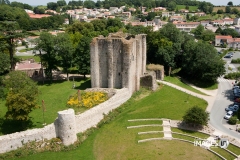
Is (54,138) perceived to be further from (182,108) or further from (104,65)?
(182,108)

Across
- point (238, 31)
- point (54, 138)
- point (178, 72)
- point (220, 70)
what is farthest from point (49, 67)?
point (238, 31)

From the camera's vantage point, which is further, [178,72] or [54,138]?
[178,72]

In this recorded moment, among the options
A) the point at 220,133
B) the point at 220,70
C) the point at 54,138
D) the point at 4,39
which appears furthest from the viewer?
the point at 220,70

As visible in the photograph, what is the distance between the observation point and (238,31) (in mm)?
128125

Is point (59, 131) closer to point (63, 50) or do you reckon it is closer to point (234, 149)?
point (234, 149)

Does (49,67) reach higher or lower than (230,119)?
higher

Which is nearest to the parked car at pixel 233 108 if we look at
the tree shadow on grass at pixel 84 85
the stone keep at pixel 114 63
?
the stone keep at pixel 114 63

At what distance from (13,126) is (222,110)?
96.2 feet

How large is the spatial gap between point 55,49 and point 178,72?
2844 centimetres

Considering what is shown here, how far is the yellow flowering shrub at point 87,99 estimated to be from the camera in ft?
112

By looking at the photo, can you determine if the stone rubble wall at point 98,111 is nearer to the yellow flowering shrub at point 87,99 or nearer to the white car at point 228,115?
the yellow flowering shrub at point 87,99

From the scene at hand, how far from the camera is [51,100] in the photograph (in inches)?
1479

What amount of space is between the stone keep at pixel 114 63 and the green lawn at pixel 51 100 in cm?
544

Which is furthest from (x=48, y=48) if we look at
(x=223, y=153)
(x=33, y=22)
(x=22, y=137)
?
(x=33, y=22)
